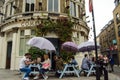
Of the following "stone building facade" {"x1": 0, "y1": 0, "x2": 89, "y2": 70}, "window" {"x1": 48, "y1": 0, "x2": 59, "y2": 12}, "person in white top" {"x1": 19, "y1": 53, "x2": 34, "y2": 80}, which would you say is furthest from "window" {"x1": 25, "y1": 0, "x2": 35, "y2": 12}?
"person in white top" {"x1": 19, "y1": 53, "x2": 34, "y2": 80}

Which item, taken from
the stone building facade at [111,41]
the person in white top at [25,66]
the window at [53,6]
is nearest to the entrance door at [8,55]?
the window at [53,6]

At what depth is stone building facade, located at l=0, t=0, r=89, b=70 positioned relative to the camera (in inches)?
729

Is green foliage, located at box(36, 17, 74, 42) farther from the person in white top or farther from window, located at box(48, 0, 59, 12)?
the person in white top

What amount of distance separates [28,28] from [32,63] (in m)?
7.81

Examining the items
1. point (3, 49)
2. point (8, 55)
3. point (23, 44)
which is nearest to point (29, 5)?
point (23, 44)

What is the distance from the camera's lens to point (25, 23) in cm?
1864

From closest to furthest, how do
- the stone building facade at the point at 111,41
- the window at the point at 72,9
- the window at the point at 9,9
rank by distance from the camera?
the window at the point at 72,9 < the window at the point at 9,9 < the stone building facade at the point at 111,41

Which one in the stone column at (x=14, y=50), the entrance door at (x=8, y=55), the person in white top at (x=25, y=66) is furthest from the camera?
the entrance door at (x=8, y=55)

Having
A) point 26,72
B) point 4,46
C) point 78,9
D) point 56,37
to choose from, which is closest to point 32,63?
point 26,72

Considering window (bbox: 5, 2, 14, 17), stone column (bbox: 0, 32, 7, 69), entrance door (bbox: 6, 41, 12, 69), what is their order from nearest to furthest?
stone column (bbox: 0, 32, 7, 69), entrance door (bbox: 6, 41, 12, 69), window (bbox: 5, 2, 14, 17)

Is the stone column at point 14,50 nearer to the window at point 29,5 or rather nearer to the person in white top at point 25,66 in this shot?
the window at point 29,5

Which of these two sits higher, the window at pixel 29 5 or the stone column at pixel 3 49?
the window at pixel 29 5

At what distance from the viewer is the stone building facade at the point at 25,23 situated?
1852cm

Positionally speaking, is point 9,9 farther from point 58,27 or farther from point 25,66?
point 25,66
